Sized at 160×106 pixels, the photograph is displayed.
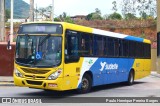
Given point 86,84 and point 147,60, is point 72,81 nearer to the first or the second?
point 86,84

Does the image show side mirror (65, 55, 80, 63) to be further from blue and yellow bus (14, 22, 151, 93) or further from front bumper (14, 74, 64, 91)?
front bumper (14, 74, 64, 91)

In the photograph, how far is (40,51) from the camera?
1571 cm

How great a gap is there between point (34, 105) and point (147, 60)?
46.7 ft

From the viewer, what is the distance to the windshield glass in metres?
15.6

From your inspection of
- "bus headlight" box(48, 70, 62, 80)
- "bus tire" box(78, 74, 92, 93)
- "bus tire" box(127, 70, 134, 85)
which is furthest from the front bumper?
"bus tire" box(127, 70, 134, 85)

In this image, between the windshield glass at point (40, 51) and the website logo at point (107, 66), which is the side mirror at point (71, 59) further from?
the website logo at point (107, 66)

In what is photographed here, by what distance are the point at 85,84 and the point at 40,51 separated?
118 inches

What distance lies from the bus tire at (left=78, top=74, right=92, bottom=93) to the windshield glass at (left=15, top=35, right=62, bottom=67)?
238 cm

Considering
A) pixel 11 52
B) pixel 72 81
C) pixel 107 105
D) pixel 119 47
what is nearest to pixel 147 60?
pixel 119 47

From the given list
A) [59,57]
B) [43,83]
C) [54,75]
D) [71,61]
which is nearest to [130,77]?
[71,61]

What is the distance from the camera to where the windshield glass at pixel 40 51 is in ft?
51.1

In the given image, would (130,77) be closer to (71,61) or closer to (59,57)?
(71,61)

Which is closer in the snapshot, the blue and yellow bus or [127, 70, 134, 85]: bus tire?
the blue and yellow bus

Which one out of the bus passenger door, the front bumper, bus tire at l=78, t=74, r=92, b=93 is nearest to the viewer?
the front bumper
